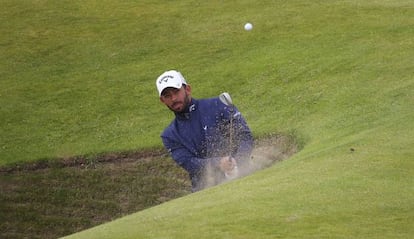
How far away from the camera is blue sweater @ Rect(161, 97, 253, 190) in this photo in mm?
12719

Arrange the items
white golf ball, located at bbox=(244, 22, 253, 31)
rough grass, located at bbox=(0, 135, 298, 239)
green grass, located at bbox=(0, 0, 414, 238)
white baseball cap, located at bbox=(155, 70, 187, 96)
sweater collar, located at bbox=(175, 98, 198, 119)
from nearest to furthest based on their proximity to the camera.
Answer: green grass, located at bbox=(0, 0, 414, 238)
white baseball cap, located at bbox=(155, 70, 187, 96)
sweater collar, located at bbox=(175, 98, 198, 119)
rough grass, located at bbox=(0, 135, 298, 239)
white golf ball, located at bbox=(244, 22, 253, 31)

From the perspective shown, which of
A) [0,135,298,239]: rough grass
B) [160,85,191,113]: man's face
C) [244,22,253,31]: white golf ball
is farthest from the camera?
[244,22,253,31]: white golf ball

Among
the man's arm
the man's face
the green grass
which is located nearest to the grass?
the green grass

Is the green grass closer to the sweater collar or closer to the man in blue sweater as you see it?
the man in blue sweater

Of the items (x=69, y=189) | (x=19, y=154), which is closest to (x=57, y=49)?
(x=19, y=154)

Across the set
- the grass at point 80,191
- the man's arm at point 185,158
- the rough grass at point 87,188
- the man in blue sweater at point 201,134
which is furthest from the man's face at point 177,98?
the grass at point 80,191

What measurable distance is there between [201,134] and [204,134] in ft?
0.21

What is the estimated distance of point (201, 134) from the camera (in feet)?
42.9

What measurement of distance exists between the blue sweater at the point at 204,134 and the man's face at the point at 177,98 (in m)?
0.13

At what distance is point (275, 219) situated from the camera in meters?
8.38

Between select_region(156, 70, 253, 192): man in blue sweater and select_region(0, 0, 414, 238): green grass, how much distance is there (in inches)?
35.8

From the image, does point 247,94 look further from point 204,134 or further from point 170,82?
point 170,82

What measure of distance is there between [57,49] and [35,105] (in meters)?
3.18

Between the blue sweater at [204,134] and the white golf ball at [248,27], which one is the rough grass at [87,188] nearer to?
the blue sweater at [204,134]
